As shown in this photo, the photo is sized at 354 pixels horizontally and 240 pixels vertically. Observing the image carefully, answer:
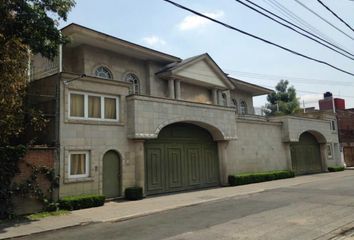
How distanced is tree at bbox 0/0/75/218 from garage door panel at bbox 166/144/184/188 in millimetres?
8423

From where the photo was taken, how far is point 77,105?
15.1m

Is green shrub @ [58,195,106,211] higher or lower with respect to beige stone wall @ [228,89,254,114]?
lower

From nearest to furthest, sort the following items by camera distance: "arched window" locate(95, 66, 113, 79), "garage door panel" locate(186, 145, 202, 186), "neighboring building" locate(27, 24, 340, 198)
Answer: "neighboring building" locate(27, 24, 340, 198) → "garage door panel" locate(186, 145, 202, 186) → "arched window" locate(95, 66, 113, 79)

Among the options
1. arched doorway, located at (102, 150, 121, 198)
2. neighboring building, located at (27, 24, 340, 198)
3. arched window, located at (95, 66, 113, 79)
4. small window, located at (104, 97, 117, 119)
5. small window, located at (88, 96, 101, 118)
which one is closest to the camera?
neighboring building, located at (27, 24, 340, 198)

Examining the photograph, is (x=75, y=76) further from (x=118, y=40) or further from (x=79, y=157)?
(x=118, y=40)

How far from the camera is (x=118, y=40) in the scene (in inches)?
781

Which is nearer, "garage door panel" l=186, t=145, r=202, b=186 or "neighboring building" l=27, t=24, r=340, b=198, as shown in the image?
"neighboring building" l=27, t=24, r=340, b=198

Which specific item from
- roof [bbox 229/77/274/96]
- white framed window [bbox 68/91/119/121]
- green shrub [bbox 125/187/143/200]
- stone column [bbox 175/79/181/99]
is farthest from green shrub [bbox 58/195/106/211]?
roof [bbox 229/77/274/96]

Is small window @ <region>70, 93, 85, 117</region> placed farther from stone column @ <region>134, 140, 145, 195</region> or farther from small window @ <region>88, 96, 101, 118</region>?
stone column @ <region>134, 140, 145, 195</region>

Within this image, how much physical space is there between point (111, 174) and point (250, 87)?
20.2 metres

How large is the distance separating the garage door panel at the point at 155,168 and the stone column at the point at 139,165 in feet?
3.28

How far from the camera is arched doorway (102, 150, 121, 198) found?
15680mm

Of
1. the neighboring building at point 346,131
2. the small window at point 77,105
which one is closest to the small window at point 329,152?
the neighboring building at point 346,131

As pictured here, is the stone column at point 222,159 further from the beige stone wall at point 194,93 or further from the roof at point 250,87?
the roof at point 250,87
